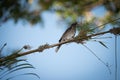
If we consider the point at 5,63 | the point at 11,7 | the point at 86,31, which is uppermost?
the point at 11,7

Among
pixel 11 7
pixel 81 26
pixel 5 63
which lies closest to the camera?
pixel 5 63

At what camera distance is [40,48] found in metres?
0.63

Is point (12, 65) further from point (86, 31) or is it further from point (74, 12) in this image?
point (74, 12)

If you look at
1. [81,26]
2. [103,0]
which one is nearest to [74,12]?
[103,0]

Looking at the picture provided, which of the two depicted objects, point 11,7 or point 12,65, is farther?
point 11,7

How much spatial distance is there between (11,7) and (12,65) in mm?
1752

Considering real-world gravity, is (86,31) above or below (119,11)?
below

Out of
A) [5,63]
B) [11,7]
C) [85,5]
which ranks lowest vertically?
[5,63]

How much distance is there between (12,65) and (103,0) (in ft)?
6.47

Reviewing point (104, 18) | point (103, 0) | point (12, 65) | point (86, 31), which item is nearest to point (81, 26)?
point (86, 31)

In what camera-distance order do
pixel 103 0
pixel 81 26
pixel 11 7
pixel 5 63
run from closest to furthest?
pixel 5 63 → pixel 81 26 → pixel 11 7 → pixel 103 0

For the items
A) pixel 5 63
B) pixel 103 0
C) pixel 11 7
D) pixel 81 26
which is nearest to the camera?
pixel 5 63

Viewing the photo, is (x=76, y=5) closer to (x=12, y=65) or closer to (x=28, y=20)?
(x=28, y=20)

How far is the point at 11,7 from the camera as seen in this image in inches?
90.0
